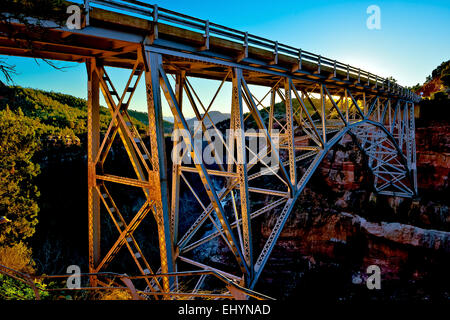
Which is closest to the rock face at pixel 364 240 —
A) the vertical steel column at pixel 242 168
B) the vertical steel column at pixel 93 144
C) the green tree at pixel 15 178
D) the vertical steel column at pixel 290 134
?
the vertical steel column at pixel 290 134

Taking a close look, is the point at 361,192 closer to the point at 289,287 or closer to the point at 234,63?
the point at 289,287

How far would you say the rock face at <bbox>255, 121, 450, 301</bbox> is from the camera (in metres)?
14.1

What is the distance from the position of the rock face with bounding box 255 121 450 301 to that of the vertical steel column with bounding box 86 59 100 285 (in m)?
12.8

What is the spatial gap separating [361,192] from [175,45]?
18.8 metres

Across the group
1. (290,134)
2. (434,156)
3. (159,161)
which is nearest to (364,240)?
(434,156)

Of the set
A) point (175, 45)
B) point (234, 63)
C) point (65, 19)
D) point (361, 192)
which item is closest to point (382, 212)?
point (361, 192)

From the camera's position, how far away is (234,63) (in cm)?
539

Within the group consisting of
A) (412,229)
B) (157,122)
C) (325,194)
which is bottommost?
(412,229)

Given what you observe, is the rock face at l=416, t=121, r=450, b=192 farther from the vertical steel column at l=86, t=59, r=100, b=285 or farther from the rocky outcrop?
the vertical steel column at l=86, t=59, r=100, b=285

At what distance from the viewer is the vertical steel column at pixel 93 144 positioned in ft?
15.0

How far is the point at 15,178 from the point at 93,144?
10.5 meters

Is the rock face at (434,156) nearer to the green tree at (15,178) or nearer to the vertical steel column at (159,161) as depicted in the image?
the vertical steel column at (159,161)

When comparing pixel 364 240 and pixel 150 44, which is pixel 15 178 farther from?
pixel 364 240
